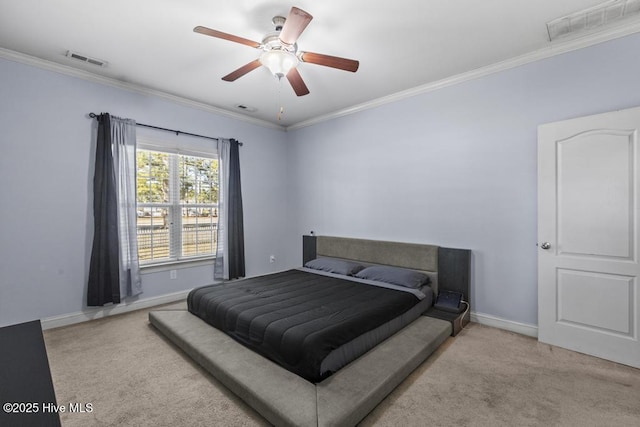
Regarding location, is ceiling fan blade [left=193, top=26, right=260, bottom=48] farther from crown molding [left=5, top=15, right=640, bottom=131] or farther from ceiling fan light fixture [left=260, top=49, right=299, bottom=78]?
crown molding [left=5, top=15, right=640, bottom=131]

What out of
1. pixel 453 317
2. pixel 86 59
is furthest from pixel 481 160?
pixel 86 59

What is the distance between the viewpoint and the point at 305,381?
1.87 metres

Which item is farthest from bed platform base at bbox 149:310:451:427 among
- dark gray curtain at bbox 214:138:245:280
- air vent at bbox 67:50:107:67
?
air vent at bbox 67:50:107:67

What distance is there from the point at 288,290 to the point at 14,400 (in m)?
2.04

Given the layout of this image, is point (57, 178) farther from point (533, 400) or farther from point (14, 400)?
point (533, 400)

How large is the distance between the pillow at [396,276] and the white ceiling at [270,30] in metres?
2.29

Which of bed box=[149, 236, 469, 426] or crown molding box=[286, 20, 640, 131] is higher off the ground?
crown molding box=[286, 20, 640, 131]

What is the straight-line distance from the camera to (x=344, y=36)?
2.62 metres

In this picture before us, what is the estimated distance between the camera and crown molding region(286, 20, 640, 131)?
2.50 m

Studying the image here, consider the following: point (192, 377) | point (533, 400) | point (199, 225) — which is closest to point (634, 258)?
point (533, 400)

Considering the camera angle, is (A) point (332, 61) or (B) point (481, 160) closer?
(A) point (332, 61)

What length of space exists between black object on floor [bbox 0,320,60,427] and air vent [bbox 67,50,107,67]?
2.75 metres

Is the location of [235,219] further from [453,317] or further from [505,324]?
[505,324]

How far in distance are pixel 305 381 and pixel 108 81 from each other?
3892 millimetres
